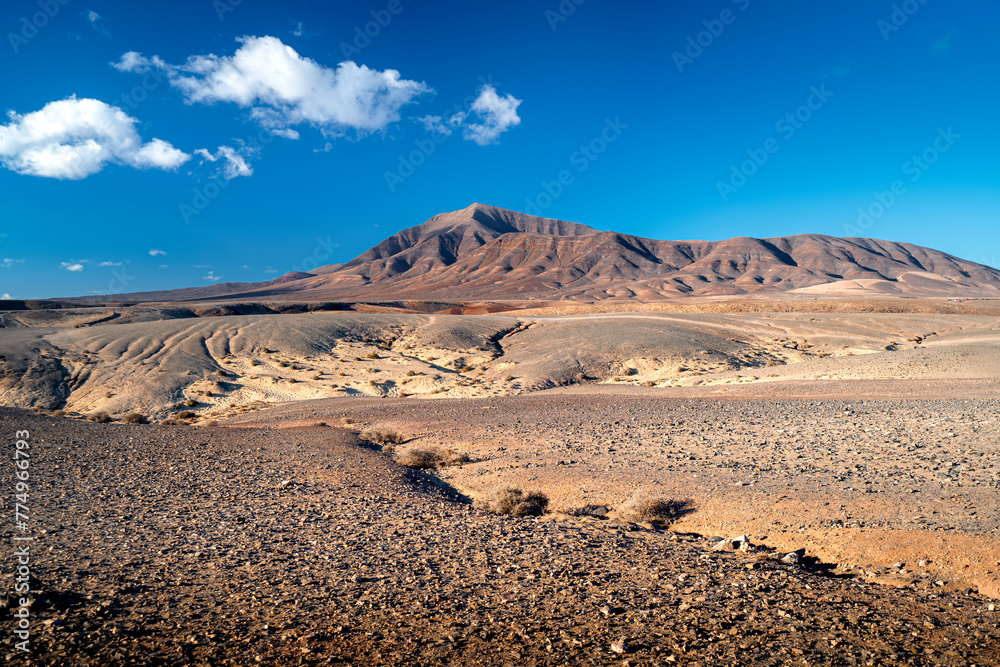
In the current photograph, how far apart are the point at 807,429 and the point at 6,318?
2497 inches

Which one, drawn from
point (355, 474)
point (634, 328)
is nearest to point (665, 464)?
point (355, 474)

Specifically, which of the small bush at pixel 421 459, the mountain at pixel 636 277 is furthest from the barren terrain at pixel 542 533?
the mountain at pixel 636 277

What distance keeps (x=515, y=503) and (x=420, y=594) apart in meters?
3.67

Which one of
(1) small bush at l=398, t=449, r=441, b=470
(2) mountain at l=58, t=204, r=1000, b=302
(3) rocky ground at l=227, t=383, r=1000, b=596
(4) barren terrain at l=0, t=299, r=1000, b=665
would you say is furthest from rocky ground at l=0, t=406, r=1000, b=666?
(2) mountain at l=58, t=204, r=1000, b=302

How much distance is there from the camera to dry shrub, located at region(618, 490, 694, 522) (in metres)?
8.61

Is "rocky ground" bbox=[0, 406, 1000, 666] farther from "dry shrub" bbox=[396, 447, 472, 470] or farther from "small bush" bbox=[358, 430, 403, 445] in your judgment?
"small bush" bbox=[358, 430, 403, 445]

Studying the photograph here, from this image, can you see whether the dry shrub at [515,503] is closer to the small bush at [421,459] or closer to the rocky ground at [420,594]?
the rocky ground at [420,594]

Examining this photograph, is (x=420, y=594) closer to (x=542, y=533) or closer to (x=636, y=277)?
(x=542, y=533)

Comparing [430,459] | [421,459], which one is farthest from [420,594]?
[430,459]

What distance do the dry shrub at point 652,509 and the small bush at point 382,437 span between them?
27.7 ft

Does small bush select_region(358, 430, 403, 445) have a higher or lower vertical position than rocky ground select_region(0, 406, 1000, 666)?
lower

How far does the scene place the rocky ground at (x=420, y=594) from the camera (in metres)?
4.41

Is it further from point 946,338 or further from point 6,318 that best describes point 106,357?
point 946,338

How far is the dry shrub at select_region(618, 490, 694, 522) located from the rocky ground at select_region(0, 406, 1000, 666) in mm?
314
